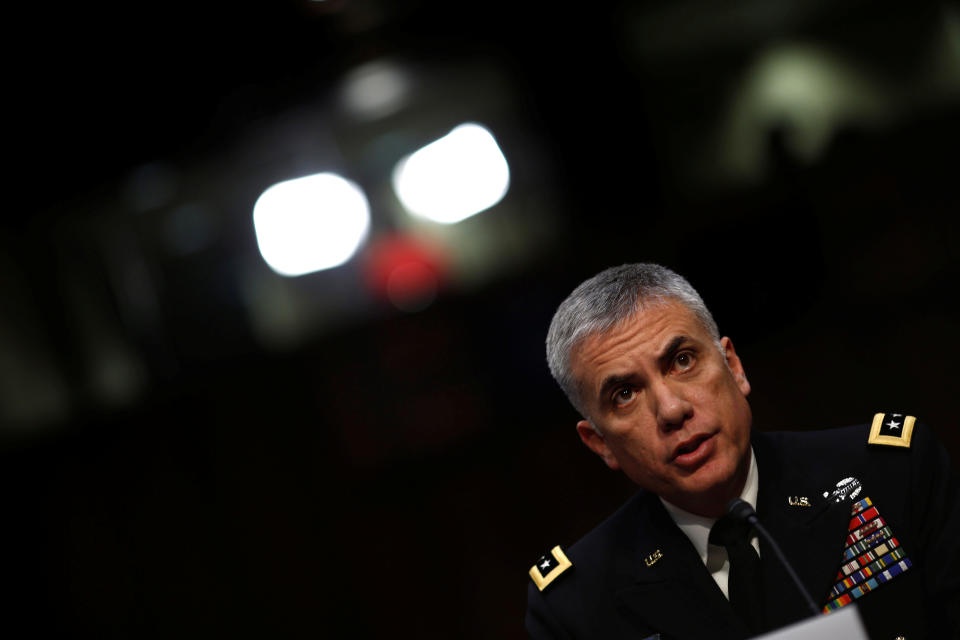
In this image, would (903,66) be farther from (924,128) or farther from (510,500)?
(510,500)

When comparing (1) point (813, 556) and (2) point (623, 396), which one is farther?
(2) point (623, 396)

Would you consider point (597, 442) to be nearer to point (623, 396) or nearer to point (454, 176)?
point (623, 396)

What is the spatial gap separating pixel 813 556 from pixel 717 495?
19 centimetres

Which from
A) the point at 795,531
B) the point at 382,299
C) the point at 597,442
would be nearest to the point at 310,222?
the point at 382,299

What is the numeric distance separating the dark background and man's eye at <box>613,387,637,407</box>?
0.65 meters

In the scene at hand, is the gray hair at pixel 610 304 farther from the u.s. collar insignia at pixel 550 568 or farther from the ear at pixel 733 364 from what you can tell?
the u.s. collar insignia at pixel 550 568

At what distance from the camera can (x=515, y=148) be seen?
2.97 meters

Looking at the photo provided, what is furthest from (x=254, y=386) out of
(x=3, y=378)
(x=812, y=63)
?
(x=812, y=63)

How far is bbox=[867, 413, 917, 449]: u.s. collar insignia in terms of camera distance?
1614mm

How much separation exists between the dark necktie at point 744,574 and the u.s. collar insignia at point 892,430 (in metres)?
0.33

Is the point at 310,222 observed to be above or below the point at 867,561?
above

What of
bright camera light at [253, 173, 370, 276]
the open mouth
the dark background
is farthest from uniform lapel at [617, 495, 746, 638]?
bright camera light at [253, 173, 370, 276]

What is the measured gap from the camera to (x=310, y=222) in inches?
132

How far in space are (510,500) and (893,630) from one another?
1384mm
